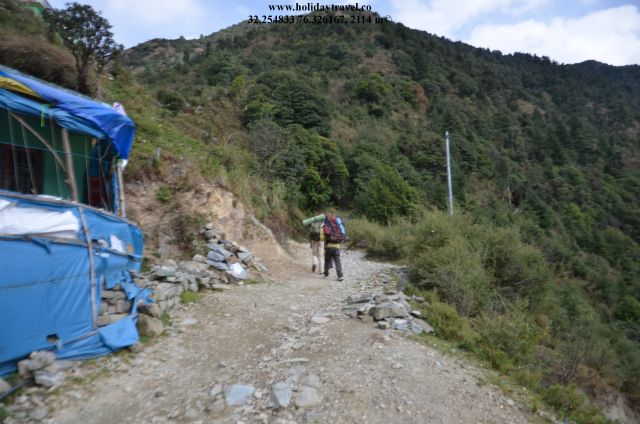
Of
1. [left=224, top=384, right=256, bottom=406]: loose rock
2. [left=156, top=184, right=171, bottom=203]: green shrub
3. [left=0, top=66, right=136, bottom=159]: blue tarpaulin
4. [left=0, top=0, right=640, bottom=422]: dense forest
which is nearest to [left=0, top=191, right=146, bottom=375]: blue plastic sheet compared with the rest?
[left=0, top=66, right=136, bottom=159]: blue tarpaulin

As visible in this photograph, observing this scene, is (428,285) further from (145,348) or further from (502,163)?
(502,163)

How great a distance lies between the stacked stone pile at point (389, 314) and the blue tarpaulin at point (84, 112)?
4.77m

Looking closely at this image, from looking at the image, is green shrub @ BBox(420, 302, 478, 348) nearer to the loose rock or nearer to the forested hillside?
the forested hillside

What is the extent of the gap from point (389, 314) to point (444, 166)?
3197 centimetres

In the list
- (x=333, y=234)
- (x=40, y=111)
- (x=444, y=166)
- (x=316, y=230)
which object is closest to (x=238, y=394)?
(x=40, y=111)

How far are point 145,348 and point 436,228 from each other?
7.71 metres

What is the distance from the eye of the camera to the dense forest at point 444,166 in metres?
7.67

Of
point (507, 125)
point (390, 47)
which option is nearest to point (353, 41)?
point (390, 47)

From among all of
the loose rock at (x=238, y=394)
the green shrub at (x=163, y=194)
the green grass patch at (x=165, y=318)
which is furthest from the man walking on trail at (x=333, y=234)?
the loose rock at (x=238, y=394)

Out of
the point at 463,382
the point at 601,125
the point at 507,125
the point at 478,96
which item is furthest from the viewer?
the point at 601,125

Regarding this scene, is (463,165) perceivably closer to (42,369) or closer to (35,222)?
(35,222)

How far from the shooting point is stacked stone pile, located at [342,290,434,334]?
5.19 m

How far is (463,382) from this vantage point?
153 inches

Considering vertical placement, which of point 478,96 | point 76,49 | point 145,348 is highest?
point 478,96
